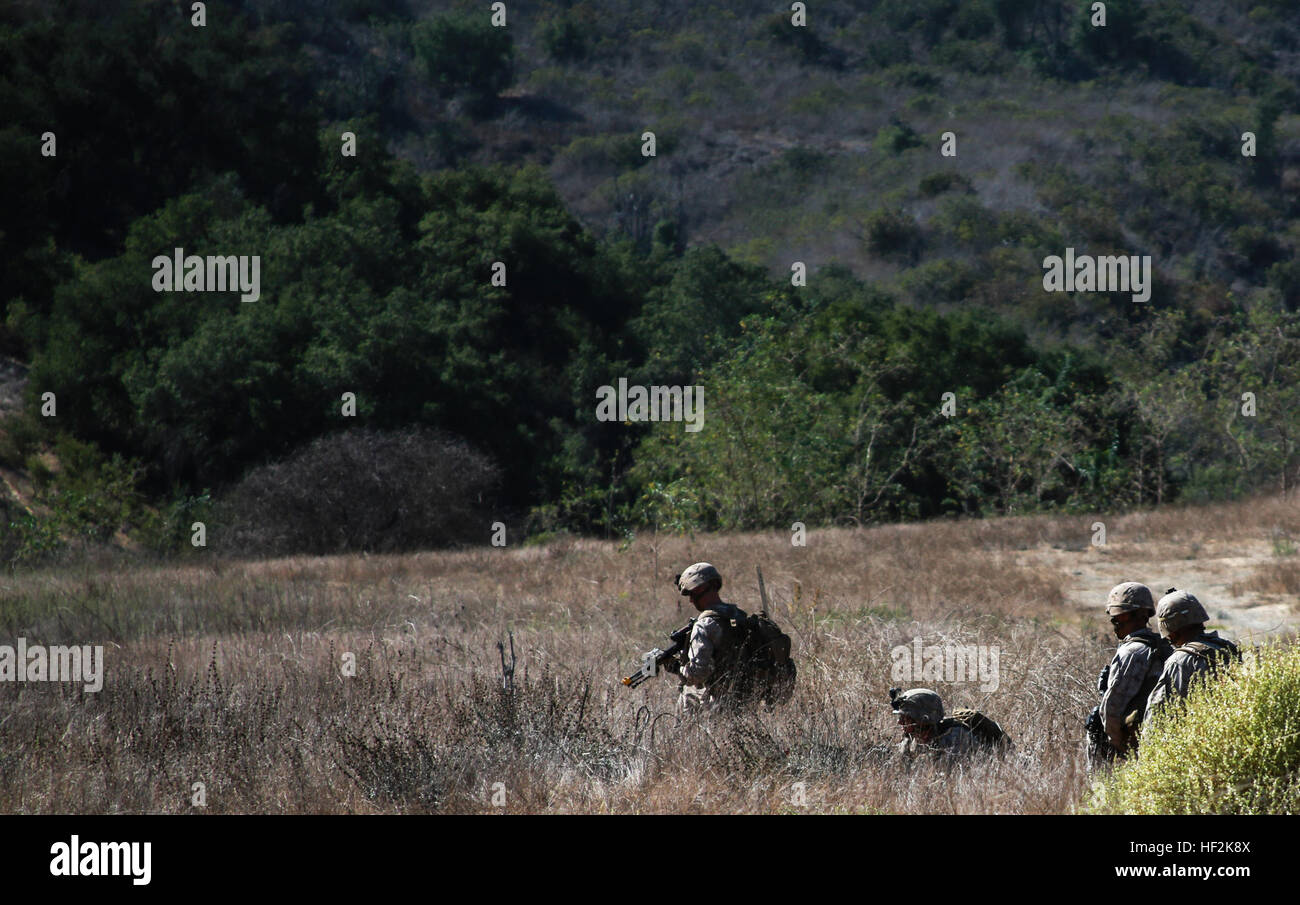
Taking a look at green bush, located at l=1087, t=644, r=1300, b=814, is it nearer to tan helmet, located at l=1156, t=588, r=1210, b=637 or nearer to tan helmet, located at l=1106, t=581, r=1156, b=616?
tan helmet, located at l=1156, t=588, r=1210, b=637

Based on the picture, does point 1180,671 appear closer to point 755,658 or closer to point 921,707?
point 921,707

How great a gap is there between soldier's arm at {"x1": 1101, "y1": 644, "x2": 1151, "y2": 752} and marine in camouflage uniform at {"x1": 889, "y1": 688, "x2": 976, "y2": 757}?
31.9 inches

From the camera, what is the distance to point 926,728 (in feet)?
19.8

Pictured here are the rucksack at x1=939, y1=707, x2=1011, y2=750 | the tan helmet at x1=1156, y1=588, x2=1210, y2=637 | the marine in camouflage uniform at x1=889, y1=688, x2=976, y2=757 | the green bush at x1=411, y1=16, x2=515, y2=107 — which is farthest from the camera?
the green bush at x1=411, y1=16, x2=515, y2=107

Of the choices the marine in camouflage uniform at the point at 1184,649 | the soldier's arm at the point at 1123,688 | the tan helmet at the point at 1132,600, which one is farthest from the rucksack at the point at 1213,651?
the tan helmet at the point at 1132,600

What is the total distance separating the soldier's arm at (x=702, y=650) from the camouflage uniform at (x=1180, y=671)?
7.50 ft

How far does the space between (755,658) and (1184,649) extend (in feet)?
7.73

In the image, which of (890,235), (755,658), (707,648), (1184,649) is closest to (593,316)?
(890,235)

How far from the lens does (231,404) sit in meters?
27.2

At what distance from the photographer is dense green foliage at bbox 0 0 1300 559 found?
25.4 metres

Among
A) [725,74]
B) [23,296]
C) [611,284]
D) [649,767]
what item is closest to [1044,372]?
[611,284]

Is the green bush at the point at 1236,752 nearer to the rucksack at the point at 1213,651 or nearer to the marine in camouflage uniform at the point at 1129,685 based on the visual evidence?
the rucksack at the point at 1213,651

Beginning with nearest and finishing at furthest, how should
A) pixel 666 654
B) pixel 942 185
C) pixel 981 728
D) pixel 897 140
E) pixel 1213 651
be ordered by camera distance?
pixel 1213 651
pixel 981 728
pixel 666 654
pixel 942 185
pixel 897 140

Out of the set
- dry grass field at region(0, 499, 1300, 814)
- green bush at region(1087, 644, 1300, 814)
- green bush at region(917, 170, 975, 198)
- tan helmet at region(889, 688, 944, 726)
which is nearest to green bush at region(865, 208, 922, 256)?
green bush at region(917, 170, 975, 198)
